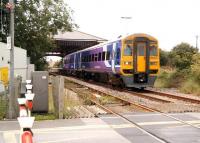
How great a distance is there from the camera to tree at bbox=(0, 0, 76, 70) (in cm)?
3900

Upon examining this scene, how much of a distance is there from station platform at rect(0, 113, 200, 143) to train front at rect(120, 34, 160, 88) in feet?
41.6

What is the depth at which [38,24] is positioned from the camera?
4034 cm

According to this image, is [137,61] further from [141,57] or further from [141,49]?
[141,49]

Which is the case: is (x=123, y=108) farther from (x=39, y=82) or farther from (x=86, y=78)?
(x=86, y=78)

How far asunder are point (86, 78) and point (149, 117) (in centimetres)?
3033

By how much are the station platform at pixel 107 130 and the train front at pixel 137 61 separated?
12.7m

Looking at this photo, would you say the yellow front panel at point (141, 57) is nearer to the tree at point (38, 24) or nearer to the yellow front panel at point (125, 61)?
the yellow front panel at point (125, 61)

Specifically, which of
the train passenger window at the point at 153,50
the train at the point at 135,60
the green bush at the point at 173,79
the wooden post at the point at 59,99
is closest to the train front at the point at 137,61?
the train at the point at 135,60

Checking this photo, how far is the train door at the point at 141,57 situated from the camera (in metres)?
26.2

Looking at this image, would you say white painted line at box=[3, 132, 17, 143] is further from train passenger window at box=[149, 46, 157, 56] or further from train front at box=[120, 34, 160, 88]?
train passenger window at box=[149, 46, 157, 56]

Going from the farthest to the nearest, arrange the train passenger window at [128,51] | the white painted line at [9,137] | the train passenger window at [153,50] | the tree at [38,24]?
the tree at [38,24], the train passenger window at [153,50], the train passenger window at [128,51], the white painted line at [9,137]

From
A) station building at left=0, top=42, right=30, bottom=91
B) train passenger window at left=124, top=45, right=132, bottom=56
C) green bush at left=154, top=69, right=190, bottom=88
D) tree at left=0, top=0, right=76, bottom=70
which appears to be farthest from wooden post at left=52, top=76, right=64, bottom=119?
tree at left=0, top=0, right=76, bottom=70

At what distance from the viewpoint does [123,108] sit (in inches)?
645

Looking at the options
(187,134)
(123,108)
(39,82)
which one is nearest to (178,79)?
(123,108)
